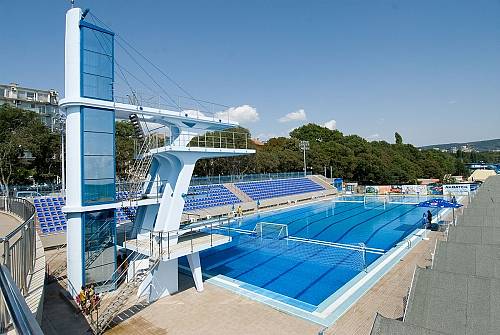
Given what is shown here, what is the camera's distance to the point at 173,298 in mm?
9742

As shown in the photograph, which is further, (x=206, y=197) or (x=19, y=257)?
(x=206, y=197)

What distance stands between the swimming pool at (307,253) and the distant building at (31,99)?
47.1 m

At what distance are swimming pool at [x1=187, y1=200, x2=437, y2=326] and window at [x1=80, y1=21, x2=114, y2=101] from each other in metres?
7.35

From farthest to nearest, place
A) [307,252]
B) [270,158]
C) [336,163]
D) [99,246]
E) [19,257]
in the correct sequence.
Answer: [336,163]
[270,158]
[307,252]
[99,246]
[19,257]

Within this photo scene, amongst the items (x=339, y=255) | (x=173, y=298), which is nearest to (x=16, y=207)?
(x=173, y=298)

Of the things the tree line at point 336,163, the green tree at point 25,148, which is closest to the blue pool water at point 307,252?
the tree line at point 336,163

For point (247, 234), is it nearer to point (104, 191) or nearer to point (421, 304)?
point (104, 191)

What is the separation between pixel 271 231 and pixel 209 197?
811 centimetres

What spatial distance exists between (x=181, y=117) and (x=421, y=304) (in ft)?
26.6

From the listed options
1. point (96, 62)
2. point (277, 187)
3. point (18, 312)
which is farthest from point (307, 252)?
point (277, 187)

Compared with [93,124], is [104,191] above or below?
below

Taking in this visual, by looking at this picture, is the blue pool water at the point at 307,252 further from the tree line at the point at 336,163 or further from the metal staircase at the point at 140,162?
the tree line at the point at 336,163

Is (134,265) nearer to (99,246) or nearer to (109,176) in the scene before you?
(99,246)

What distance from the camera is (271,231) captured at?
65.0 ft
